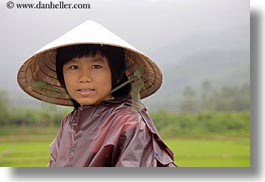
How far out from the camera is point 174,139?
72.1 inches

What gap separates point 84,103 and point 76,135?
11 centimetres

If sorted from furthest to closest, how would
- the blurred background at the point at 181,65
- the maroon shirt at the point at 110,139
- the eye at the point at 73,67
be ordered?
the blurred background at the point at 181,65 → the eye at the point at 73,67 → the maroon shirt at the point at 110,139

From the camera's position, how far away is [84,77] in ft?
5.46

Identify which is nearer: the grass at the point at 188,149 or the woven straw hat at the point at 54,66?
the woven straw hat at the point at 54,66

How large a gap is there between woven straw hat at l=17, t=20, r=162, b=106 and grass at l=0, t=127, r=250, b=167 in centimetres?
17

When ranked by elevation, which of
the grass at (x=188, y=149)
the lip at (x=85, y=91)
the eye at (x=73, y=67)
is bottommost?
the grass at (x=188, y=149)

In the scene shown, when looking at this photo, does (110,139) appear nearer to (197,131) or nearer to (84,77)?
(84,77)

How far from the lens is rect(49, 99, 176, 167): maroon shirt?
156cm

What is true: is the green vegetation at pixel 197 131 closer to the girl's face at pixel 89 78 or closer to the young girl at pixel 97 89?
the young girl at pixel 97 89

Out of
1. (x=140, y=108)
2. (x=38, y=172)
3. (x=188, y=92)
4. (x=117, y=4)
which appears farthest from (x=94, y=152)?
(x=117, y=4)

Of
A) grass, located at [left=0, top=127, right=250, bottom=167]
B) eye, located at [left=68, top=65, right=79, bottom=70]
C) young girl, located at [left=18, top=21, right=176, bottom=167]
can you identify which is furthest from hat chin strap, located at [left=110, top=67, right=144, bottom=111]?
grass, located at [left=0, top=127, right=250, bottom=167]

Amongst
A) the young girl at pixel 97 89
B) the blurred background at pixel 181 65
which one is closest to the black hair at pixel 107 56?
the young girl at pixel 97 89

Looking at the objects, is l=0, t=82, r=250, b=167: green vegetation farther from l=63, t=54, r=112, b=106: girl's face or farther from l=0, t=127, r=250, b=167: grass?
l=63, t=54, r=112, b=106: girl's face

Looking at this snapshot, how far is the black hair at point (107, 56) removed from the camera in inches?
64.3
